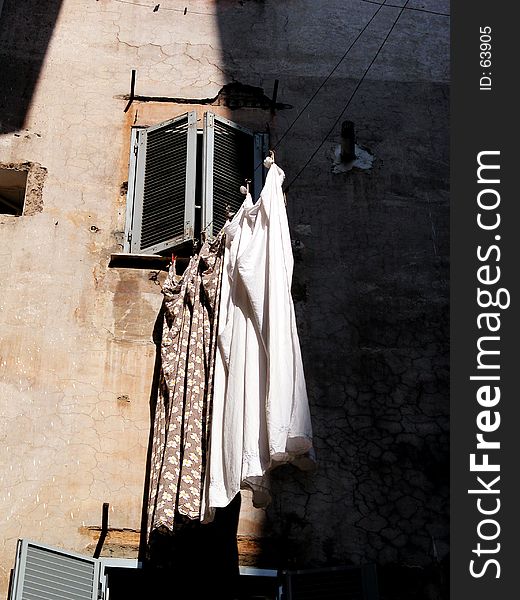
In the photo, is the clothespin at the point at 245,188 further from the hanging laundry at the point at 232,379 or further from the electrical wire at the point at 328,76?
the electrical wire at the point at 328,76

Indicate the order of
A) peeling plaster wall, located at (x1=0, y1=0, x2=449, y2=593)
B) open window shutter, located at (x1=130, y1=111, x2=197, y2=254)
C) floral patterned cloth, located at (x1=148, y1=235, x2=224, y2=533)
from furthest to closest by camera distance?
open window shutter, located at (x1=130, y1=111, x2=197, y2=254) → peeling plaster wall, located at (x1=0, y1=0, x2=449, y2=593) → floral patterned cloth, located at (x1=148, y1=235, x2=224, y2=533)

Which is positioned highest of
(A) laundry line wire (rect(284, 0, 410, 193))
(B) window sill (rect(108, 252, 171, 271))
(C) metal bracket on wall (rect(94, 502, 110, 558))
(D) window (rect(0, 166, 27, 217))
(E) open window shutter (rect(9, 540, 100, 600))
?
(A) laundry line wire (rect(284, 0, 410, 193))

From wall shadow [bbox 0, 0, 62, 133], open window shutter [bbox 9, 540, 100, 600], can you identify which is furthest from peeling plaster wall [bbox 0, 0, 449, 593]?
open window shutter [bbox 9, 540, 100, 600]

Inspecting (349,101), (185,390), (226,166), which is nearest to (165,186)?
(226,166)

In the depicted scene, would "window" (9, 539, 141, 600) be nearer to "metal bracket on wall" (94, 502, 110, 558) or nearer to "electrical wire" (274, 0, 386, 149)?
"metal bracket on wall" (94, 502, 110, 558)

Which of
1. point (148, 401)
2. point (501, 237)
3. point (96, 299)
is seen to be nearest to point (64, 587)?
point (148, 401)

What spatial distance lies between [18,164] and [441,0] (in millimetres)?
3767

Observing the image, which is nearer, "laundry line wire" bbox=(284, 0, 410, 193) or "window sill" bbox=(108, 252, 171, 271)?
"window sill" bbox=(108, 252, 171, 271)

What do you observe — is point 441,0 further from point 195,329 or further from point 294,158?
point 195,329

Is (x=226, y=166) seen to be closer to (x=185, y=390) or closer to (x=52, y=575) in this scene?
(x=185, y=390)

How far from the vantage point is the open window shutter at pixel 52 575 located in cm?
595

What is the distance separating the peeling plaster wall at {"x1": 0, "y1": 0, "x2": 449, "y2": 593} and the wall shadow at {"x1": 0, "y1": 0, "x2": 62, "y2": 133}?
1 centimetres

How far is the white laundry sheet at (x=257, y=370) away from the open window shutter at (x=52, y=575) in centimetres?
79

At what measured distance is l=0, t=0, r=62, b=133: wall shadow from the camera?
28.0 feet
